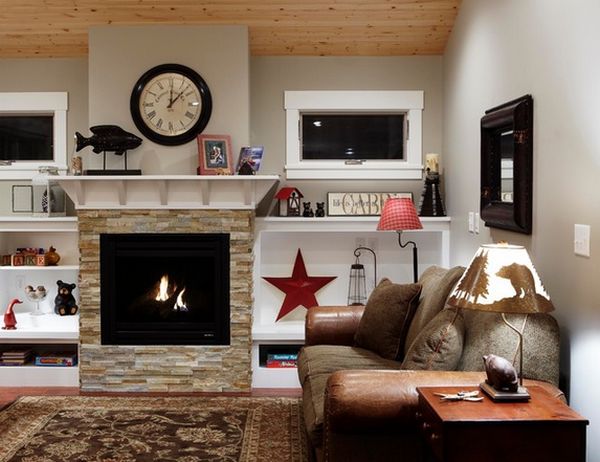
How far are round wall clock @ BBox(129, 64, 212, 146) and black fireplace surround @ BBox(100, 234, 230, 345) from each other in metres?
0.76

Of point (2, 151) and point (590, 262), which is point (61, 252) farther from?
point (590, 262)

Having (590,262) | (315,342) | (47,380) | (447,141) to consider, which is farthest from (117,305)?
(590,262)

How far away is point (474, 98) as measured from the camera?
4.24 m

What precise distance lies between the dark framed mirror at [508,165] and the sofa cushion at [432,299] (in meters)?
0.40

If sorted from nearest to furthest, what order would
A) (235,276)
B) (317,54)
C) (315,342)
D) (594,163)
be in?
(594,163), (315,342), (235,276), (317,54)

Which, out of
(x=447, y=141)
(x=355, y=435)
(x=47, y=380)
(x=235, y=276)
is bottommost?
(x=47, y=380)

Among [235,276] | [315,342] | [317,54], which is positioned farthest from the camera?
[317,54]

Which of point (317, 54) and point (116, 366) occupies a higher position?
point (317, 54)

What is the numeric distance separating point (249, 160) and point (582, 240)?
2657 millimetres

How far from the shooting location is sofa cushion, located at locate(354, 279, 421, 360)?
367cm

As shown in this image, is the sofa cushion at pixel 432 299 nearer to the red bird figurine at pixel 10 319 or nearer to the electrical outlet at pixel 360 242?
the electrical outlet at pixel 360 242

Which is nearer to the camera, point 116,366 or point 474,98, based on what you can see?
point 474,98

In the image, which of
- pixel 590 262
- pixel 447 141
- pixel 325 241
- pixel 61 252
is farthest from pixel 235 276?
pixel 590 262

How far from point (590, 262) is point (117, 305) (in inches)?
134
